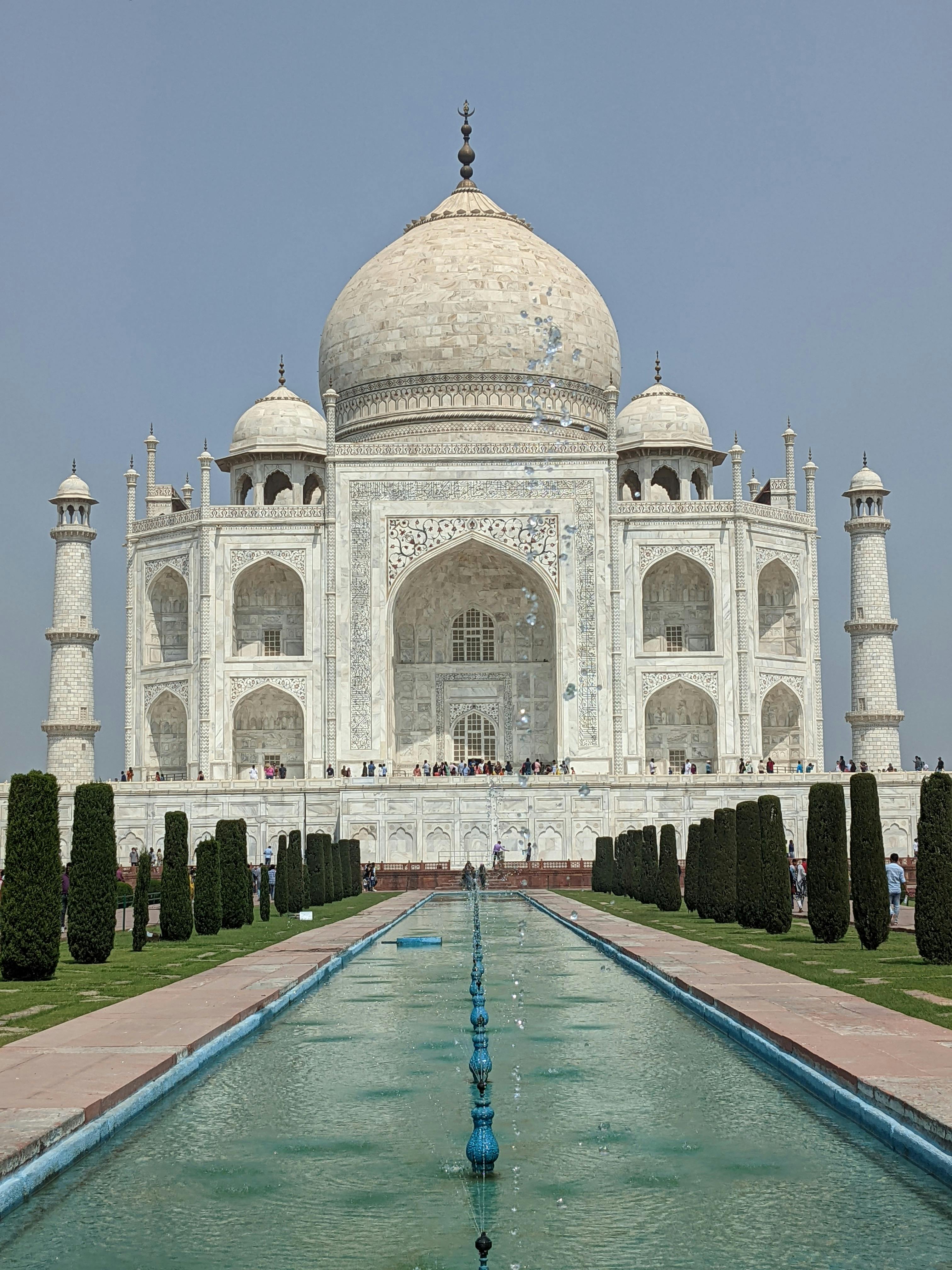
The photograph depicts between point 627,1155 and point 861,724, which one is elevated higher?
point 861,724

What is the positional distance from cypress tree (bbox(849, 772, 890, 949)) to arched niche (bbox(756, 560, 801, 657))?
19647mm

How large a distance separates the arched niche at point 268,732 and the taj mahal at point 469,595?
0.04m

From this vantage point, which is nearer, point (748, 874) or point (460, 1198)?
point (460, 1198)

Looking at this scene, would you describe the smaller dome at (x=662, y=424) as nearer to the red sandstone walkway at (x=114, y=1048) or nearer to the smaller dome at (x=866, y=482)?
the smaller dome at (x=866, y=482)

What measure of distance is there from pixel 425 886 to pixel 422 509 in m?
8.28

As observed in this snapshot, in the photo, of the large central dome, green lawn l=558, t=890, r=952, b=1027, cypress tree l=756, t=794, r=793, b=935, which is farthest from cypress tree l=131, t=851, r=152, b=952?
the large central dome

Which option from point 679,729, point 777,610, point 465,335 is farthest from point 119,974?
point 465,335

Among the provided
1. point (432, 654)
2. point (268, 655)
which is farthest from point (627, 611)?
point (268, 655)

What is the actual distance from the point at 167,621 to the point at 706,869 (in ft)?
58.1

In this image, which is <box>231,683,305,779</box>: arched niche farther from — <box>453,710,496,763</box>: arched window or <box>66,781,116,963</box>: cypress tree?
<box>66,781,116,963</box>: cypress tree

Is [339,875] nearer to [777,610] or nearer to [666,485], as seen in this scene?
[777,610]

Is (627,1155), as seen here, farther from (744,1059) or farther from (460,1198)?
(744,1059)

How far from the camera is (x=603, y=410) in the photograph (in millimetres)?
33812

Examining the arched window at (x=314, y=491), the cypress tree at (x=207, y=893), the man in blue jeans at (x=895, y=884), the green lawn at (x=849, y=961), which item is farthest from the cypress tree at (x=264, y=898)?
the arched window at (x=314, y=491)
